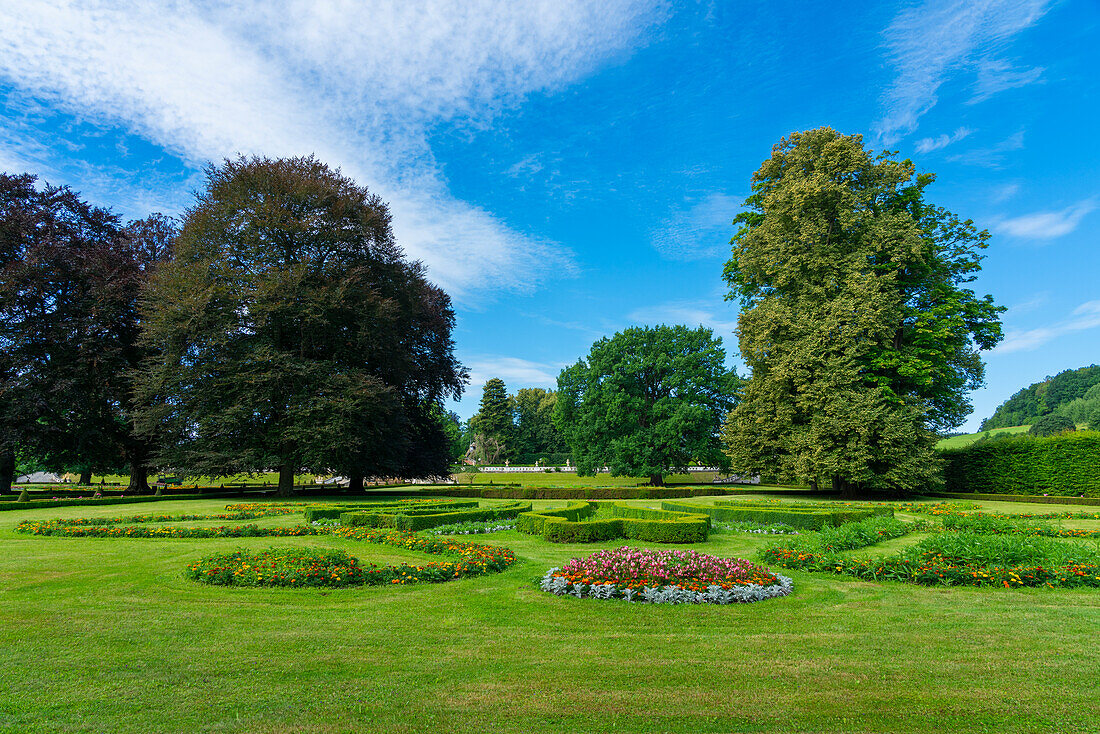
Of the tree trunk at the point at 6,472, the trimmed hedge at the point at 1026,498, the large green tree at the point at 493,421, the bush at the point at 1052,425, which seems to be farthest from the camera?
the large green tree at the point at 493,421

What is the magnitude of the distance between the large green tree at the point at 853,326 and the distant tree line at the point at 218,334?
1944cm

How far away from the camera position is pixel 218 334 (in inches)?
1036

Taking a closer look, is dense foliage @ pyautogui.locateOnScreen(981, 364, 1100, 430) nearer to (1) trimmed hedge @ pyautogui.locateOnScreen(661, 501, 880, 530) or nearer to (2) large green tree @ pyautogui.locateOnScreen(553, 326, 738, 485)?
(2) large green tree @ pyautogui.locateOnScreen(553, 326, 738, 485)

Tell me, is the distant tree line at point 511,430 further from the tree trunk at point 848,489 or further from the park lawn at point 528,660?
the park lawn at point 528,660

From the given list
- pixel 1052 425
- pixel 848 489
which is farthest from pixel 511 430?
pixel 1052 425

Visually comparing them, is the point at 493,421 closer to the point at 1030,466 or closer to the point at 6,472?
the point at 6,472

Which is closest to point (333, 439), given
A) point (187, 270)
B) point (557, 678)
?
point (187, 270)

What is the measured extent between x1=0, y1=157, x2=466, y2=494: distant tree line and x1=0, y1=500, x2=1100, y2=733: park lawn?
19.0 m

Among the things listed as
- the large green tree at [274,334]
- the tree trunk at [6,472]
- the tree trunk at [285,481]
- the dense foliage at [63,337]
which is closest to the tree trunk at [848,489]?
the large green tree at [274,334]

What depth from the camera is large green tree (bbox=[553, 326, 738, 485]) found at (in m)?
38.6

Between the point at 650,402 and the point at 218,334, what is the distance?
92.2ft

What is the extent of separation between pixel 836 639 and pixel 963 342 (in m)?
29.9

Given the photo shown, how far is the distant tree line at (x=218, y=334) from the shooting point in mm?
26109

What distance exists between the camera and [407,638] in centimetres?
579
